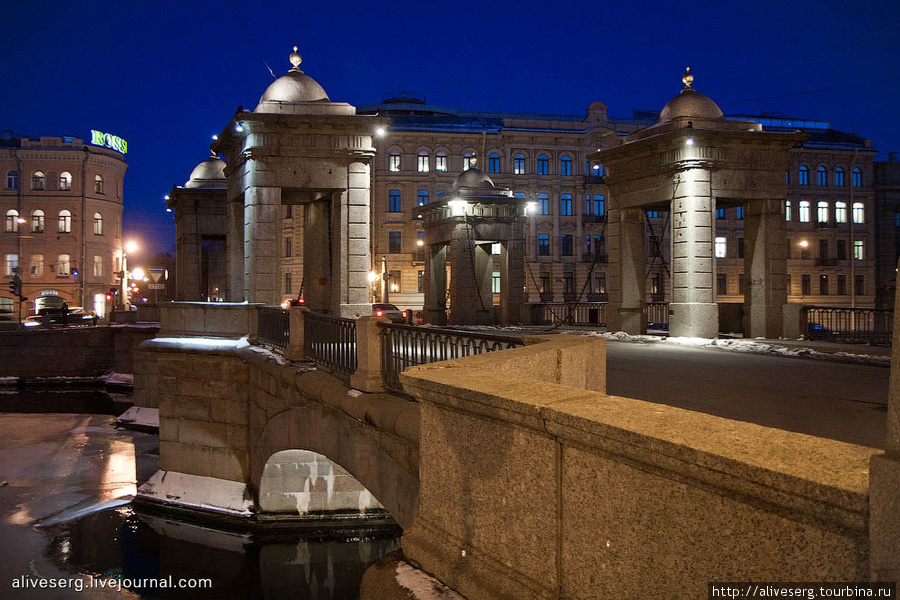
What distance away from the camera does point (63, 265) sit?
5712 cm

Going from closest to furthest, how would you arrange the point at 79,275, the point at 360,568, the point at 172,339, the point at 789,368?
the point at 789,368 → the point at 360,568 → the point at 172,339 → the point at 79,275

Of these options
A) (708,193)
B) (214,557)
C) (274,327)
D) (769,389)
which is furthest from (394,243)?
(769,389)

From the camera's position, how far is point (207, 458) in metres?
14.9

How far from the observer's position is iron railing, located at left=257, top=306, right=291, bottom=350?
12.5 metres

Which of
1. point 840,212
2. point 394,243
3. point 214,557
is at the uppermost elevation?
point 840,212

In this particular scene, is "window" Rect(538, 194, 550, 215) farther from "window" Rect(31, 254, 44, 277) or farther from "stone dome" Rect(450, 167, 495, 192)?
"window" Rect(31, 254, 44, 277)

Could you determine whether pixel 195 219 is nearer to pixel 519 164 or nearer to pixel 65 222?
pixel 519 164

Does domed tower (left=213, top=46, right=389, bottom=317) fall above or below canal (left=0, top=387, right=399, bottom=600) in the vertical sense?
above

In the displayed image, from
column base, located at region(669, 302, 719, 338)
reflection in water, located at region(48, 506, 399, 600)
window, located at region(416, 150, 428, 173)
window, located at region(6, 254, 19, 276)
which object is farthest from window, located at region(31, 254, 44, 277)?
column base, located at region(669, 302, 719, 338)

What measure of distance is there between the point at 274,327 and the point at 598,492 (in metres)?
11.1

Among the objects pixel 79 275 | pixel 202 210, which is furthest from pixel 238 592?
pixel 79 275

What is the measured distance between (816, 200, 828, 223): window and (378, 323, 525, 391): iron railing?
5876 centimetres

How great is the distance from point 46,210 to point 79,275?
668 cm

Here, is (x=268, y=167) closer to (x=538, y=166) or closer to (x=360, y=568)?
(x=360, y=568)
